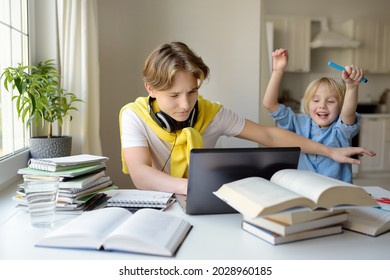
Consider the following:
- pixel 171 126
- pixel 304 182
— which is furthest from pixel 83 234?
pixel 171 126

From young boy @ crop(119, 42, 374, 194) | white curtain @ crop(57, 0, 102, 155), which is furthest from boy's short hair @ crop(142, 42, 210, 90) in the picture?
white curtain @ crop(57, 0, 102, 155)

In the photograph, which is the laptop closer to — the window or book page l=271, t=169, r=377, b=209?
book page l=271, t=169, r=377, b=209

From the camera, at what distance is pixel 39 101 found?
5.85 ft

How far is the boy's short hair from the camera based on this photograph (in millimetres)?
1470

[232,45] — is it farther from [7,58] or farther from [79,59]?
[7,58]

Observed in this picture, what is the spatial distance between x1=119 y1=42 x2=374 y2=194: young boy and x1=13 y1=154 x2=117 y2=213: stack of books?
0.24m

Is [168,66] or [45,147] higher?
[168,66]

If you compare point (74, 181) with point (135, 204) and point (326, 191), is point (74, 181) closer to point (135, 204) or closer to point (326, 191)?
point (135, 204)

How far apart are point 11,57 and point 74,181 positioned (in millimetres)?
1002

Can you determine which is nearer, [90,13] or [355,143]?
[90,13]

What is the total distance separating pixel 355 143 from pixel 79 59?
14.1 ft

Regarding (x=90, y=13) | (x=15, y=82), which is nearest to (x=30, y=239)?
(x=15, y=82)

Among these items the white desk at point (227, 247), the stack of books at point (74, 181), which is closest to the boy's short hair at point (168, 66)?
the stack of books at point (74, 181)

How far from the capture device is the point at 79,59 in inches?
86.5
